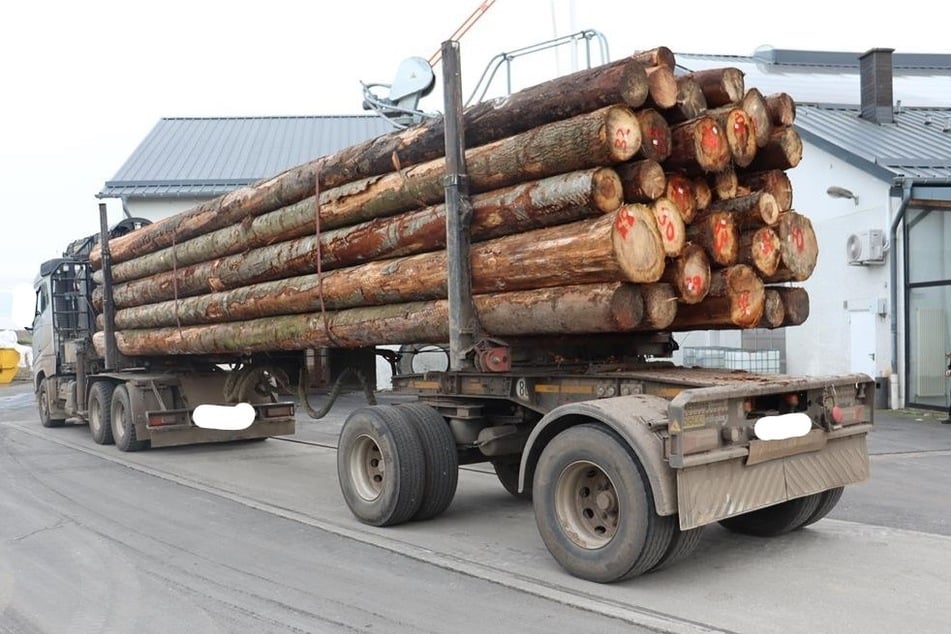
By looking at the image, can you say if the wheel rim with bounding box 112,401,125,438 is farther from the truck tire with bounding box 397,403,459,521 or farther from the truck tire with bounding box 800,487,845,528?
the truck tire with bounding box 800,487,845,528

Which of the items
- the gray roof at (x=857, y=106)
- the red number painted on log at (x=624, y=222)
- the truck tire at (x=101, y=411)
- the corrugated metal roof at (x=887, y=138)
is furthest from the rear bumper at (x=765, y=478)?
the corrugated metal roof at (x=887, y=138)

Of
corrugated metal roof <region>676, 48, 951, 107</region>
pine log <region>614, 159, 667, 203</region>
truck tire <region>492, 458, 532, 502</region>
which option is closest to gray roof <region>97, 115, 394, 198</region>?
corrugated metal roof <region>676, 48, 951, 107</region>

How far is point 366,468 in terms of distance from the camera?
23.4 feet

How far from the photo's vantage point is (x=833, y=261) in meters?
17.5

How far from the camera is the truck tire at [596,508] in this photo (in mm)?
4887

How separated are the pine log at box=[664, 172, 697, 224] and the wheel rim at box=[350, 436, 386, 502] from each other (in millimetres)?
3173

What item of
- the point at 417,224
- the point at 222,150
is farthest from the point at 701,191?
the point at 222,150

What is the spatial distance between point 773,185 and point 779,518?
99.3 inches

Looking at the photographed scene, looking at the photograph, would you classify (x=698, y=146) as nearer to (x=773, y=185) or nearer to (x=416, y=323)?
(x=773, y=185)

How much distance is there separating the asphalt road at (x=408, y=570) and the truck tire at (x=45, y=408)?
719 centimetres

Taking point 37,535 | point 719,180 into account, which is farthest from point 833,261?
point 37,535

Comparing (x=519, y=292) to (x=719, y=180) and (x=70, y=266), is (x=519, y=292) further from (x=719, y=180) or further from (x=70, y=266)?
(x=70, y=266)

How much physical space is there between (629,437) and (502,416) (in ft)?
7.22

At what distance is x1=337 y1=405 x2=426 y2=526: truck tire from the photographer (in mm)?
6566
